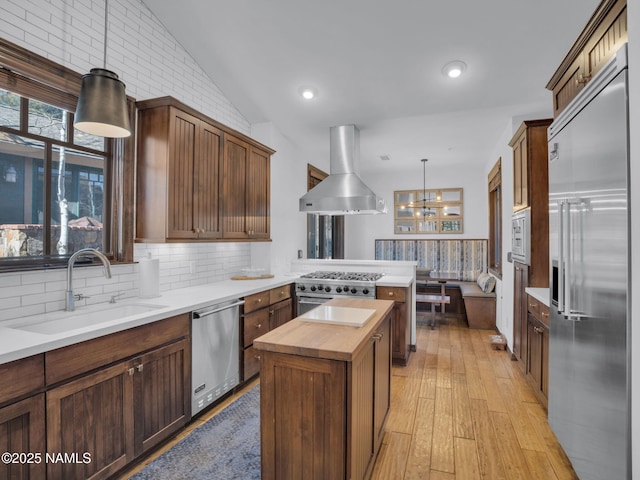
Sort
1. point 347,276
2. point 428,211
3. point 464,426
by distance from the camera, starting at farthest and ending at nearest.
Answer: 1. point 428,211
2. point 347,276
3. point 464,426

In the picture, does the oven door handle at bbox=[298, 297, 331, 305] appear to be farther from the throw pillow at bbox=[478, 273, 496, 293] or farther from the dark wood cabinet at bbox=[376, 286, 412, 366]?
the throw pillow at bbox=[478, 273, 496, 293]

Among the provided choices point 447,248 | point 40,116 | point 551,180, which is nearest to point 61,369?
point 40,116

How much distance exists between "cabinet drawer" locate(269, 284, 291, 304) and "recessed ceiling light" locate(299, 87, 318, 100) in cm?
215

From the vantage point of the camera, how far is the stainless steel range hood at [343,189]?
13.7 feet

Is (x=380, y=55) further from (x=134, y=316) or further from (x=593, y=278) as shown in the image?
(x=134, y=316)

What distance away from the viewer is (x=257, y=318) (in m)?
3.30

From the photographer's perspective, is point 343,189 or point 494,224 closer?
point 343,189

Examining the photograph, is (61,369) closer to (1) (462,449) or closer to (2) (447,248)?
(1) (462,449)

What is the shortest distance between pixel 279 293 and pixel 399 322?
1.34 metres

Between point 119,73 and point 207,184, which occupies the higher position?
point 119,73

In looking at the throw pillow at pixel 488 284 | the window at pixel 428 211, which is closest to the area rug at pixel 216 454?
the throw pillow at pixel 488 284

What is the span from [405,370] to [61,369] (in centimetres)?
303

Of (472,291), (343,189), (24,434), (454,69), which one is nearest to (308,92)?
(343,189)

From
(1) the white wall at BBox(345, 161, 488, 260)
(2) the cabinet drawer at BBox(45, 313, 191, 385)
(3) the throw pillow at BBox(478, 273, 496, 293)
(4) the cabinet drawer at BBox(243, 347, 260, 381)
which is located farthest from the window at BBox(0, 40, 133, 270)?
(1) the white wall at BBox(345, 161, 488, 260)
